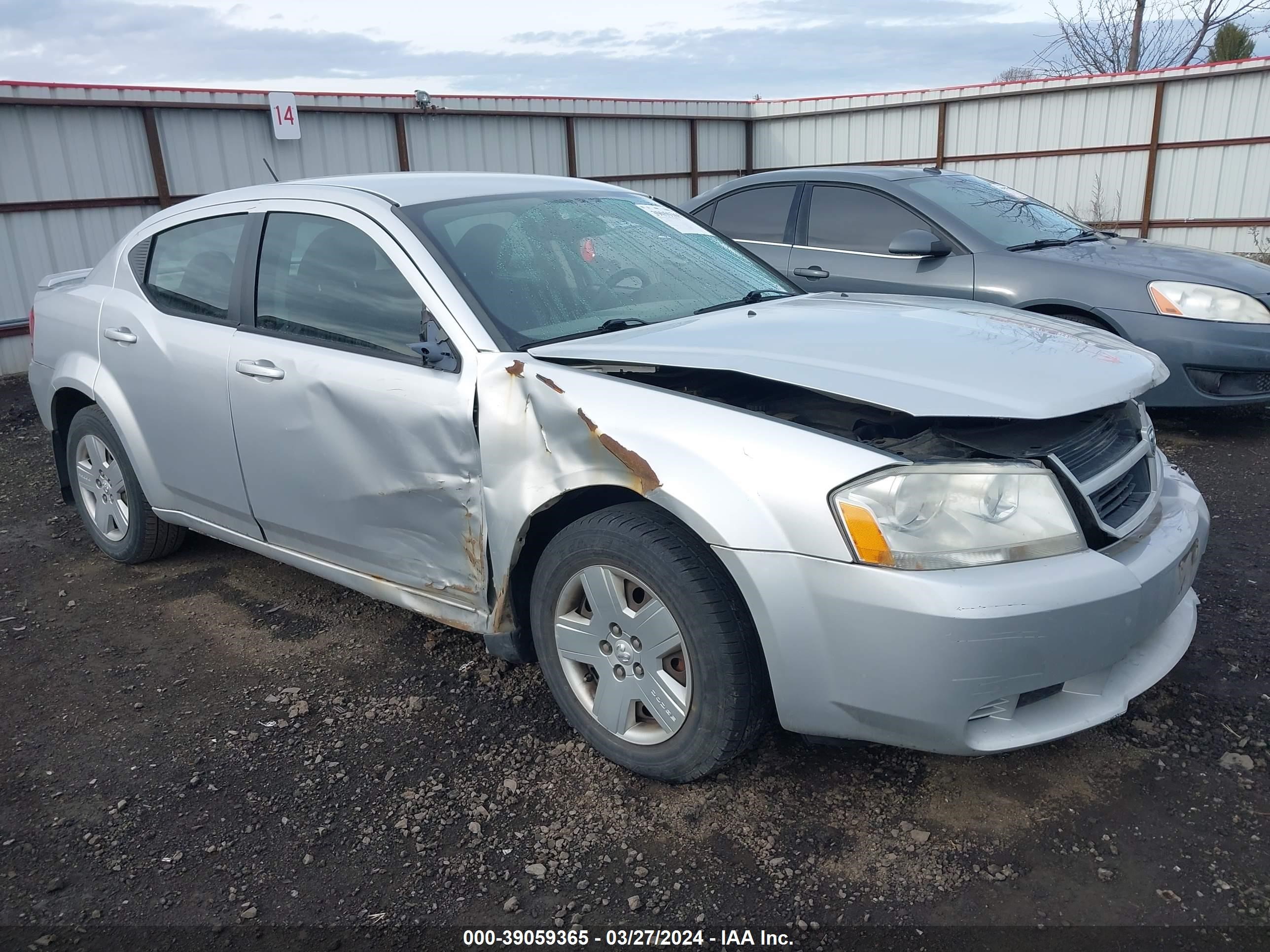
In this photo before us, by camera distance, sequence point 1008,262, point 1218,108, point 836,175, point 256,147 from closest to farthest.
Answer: point 1008,262
point 836,175
point 256,147
point 1218,108

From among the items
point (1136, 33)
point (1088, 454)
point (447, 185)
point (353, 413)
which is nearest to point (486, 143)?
point (447, 185)

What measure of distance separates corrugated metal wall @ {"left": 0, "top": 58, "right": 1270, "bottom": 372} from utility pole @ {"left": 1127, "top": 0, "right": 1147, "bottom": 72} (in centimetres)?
1104

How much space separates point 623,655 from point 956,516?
37.7 inches

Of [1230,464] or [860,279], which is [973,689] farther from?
[860,279]

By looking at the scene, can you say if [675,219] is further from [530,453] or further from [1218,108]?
[1218,108]

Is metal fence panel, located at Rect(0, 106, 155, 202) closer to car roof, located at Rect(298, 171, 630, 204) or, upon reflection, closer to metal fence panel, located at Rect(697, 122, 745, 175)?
car roof, located at Rect(298, 171, 630, 204)

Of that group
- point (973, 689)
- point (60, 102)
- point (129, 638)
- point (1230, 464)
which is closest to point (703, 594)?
point (973, 689)

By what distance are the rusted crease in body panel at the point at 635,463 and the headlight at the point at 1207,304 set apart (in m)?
4.39

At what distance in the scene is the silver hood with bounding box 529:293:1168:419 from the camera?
2344mm

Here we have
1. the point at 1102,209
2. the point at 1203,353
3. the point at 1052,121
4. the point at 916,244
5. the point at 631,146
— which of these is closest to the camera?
the point at 1203,353

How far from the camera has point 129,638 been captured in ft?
12.7

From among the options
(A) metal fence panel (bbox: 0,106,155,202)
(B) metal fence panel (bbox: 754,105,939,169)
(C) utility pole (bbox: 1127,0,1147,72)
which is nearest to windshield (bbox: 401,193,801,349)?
(A) metal fence panel (bbox: 0,106,155,202)

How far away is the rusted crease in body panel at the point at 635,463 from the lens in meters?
2.44

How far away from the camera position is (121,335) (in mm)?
4070
